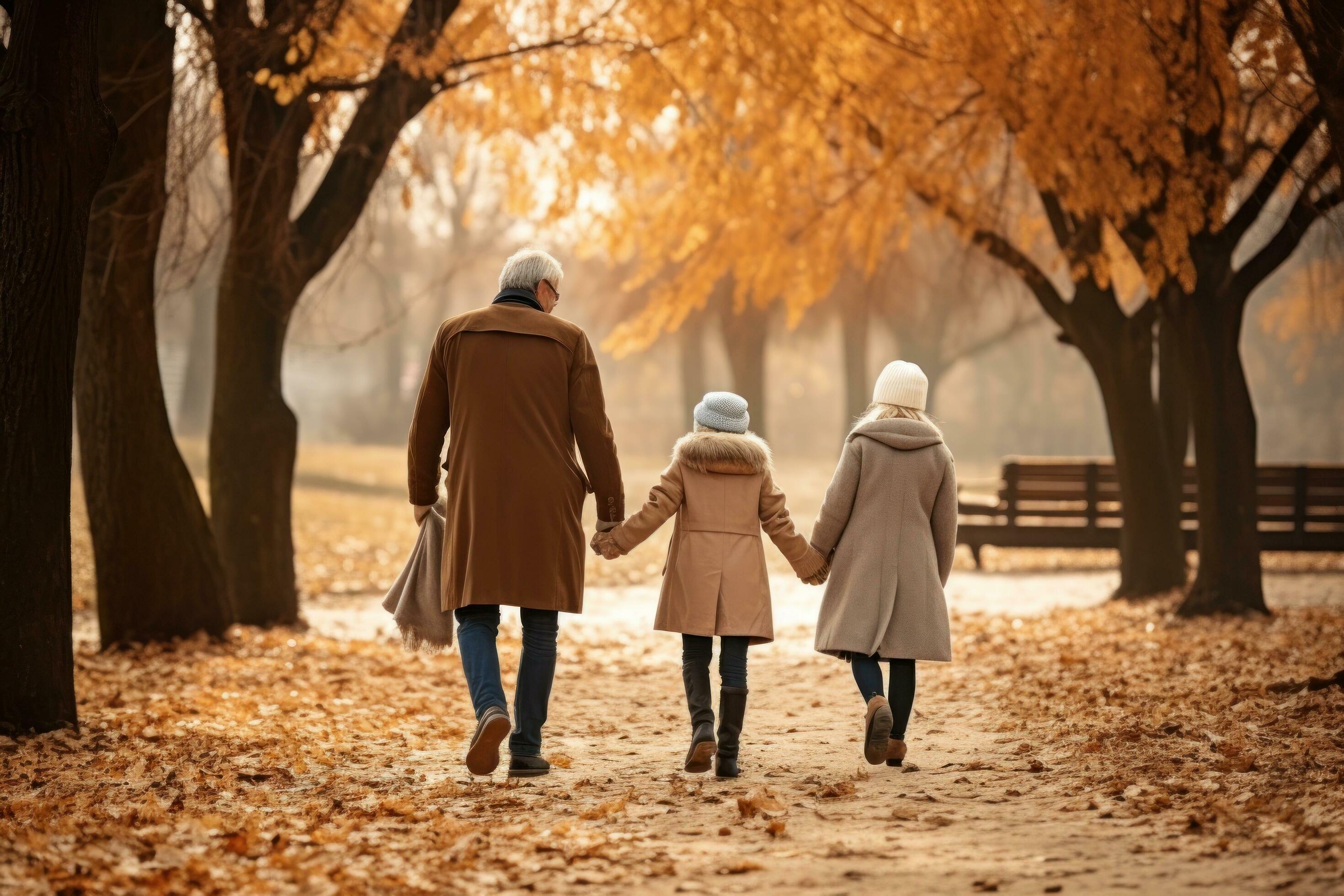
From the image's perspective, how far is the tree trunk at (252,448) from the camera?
9719 mm

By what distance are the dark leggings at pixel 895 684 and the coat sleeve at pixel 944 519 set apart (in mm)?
395

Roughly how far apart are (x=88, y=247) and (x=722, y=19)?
14.7 ft

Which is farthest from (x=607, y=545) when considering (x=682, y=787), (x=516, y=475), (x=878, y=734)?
(x=878, y=734)

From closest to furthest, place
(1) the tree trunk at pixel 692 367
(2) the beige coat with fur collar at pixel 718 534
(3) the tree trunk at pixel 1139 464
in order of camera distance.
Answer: (2) the beige coat with fur collar at pixel 718 534 → (3) the tree trunk at pixel 1139 464 → (1) the tree trunk at pixel 692 367

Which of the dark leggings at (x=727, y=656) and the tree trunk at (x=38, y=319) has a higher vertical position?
the tree trunk at (x=38, y=319)

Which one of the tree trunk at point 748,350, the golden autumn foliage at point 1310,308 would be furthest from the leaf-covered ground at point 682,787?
the tree trunk at point 748,350

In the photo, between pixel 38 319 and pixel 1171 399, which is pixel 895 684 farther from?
pixel 1171 399

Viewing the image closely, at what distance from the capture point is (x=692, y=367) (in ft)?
103

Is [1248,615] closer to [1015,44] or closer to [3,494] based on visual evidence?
[1015,44]

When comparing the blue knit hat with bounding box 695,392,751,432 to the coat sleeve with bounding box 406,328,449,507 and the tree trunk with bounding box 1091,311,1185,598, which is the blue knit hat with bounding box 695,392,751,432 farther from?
the tree trunk with bounding box 1091,311,1185,598

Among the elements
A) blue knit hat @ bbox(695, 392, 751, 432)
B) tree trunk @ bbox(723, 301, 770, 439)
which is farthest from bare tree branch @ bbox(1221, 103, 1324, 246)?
tree trunk @ bbox(723, 301, 770, 439)

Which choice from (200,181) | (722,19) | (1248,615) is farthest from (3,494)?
(1248,615)

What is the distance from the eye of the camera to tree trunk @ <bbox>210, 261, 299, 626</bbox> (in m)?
9.72

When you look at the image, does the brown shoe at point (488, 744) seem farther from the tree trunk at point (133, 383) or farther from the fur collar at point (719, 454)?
the tree trunk at point (133, 383)
